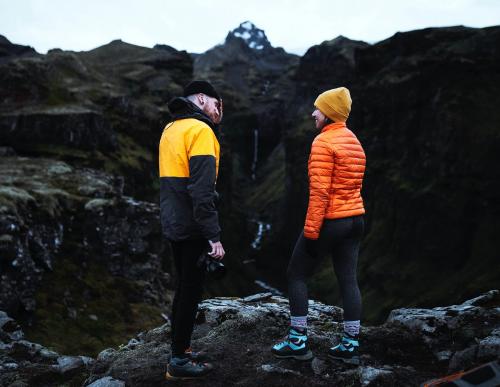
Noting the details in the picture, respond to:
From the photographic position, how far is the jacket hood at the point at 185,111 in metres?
7.85

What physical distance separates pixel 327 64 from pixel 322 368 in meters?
159

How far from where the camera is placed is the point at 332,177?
26.7 feet

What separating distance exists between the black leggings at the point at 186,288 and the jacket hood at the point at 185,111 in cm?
196

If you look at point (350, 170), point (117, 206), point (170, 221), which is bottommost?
point (117, 206)

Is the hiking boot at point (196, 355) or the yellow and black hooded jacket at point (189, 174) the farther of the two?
the hiking boot at point (196, 355)

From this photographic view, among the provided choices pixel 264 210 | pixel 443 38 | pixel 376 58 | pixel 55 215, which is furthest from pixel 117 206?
pixel 264 210

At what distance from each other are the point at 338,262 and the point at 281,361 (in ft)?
6.59

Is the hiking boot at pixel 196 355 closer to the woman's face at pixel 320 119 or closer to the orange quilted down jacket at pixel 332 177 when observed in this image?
the orange quilted down jacket at pixel 332 177

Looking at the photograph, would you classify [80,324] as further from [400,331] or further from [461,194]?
[461,194]

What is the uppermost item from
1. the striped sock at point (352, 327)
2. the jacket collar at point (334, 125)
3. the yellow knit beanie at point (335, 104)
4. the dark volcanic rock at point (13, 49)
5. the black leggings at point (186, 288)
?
the dark volcanic rock at point (13, 49)

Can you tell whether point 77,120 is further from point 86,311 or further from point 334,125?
point 334,125

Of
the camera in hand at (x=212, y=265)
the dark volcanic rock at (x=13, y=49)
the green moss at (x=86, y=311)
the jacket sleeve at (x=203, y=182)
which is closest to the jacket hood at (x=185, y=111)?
the jacket sleeve at (x=203, y=182)

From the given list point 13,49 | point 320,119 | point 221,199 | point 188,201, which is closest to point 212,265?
point 188,201

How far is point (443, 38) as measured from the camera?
88.6m
